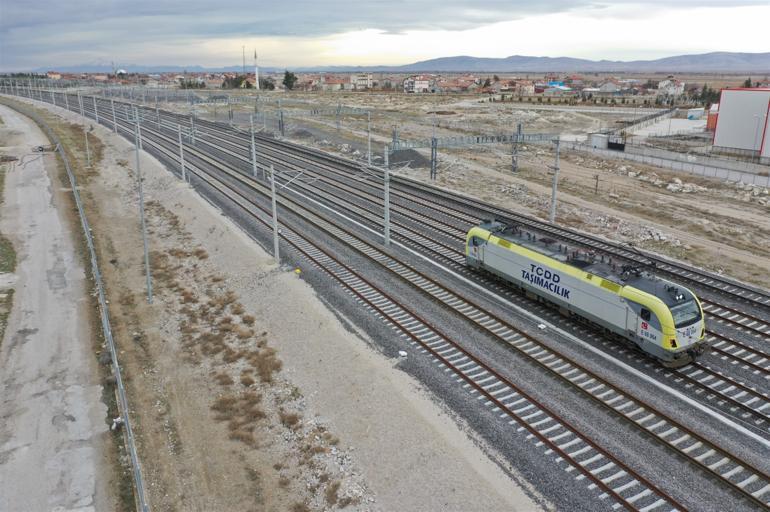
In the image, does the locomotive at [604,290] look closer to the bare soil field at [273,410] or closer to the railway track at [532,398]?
the railway track at [532,398]

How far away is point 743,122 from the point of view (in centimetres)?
7319

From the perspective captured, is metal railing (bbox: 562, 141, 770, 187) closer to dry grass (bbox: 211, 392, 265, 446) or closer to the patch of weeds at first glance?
dry grass (bbox: 211, 392, 265, 446)

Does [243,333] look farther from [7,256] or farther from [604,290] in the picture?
[7,256]

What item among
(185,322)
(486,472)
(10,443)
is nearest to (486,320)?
(486,472)

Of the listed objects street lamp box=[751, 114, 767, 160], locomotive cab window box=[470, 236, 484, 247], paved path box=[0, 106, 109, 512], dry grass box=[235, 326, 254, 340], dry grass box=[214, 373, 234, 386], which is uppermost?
street lamp box=[751, 114, 767, 160]

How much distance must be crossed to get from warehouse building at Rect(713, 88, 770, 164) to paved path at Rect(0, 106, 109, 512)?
7506 cm

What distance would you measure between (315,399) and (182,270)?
19.0m

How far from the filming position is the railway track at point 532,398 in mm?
16078

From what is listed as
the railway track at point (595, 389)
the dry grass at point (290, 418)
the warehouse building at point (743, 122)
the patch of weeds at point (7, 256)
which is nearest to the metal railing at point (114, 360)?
the patch of weeds at point (7, 256)

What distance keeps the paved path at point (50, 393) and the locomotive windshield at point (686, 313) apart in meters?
20.1

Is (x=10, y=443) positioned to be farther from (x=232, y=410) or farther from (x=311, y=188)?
(x=311, y=188)

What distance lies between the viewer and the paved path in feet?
57.4

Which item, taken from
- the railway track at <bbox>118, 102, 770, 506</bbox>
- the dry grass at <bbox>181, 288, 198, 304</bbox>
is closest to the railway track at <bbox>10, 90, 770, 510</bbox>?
the railway track at <bbox>118, 102, 770, 506</bbox>

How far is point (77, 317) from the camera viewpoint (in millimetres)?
29516
